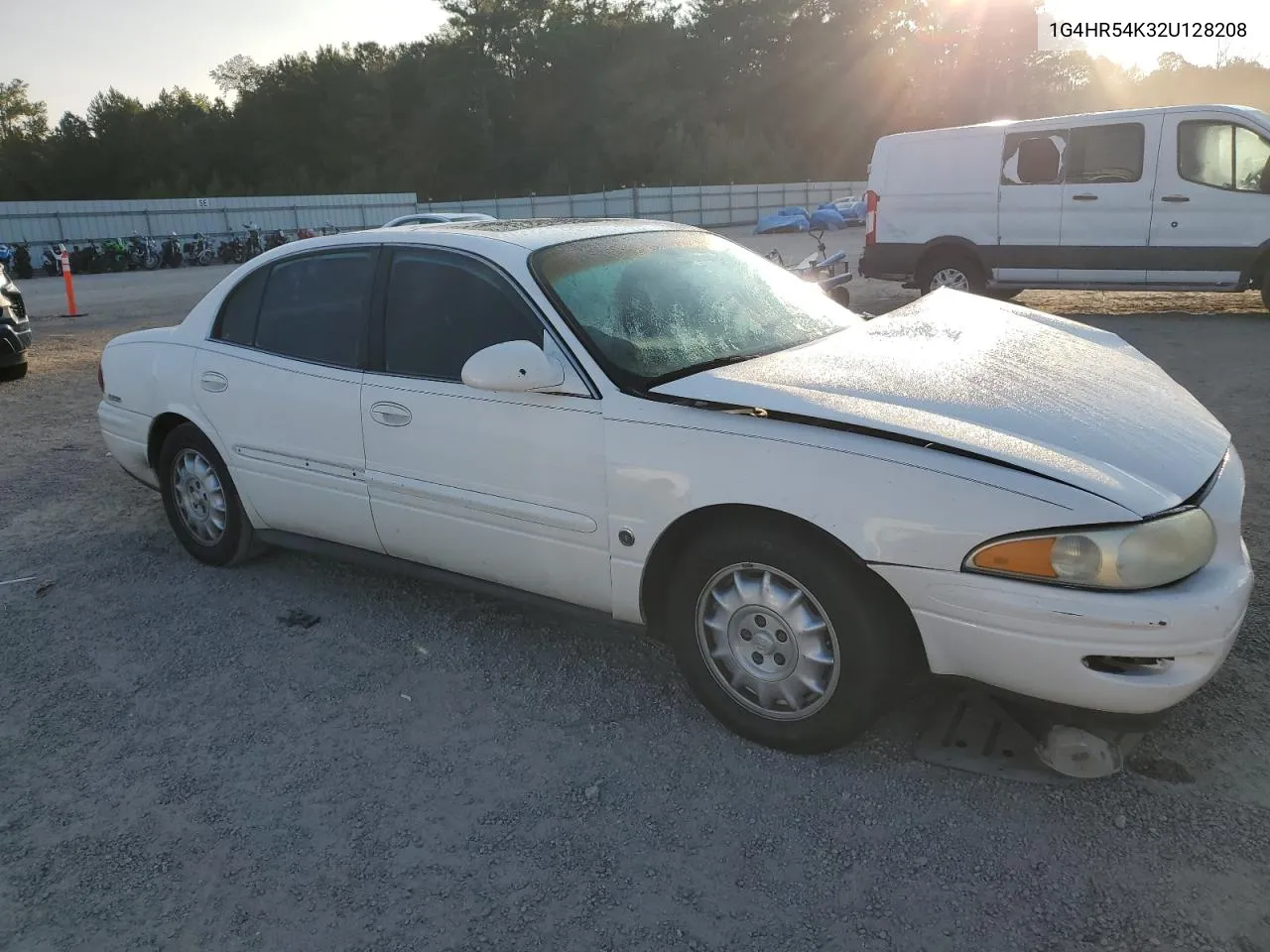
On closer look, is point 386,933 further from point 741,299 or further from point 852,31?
point 852,31

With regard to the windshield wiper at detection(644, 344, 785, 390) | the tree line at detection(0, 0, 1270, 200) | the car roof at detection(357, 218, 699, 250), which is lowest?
the windshield wiper at detection(644, 344, 785, 390)

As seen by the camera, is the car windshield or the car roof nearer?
the car windshield

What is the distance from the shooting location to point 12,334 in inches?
376

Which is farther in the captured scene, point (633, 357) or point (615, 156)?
point (615, 156)

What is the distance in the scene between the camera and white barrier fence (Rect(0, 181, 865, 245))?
30734 mm

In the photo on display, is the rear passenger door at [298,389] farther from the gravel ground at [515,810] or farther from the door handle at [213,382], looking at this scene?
the gravel ground at [515,810]

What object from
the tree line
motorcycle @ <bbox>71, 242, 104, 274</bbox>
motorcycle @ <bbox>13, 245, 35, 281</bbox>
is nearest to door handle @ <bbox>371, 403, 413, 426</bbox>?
motorcycle @ <bbox>13, 245, 35, 281</bbox>

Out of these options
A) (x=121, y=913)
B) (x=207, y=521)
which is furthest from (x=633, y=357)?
(x=207, y=521)

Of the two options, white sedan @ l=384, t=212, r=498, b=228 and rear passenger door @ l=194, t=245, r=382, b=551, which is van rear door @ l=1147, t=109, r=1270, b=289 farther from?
rear passenger door @ l=194, t=245, r=382, b=551

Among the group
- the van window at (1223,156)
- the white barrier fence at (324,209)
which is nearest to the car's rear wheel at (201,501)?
the van window at (1223,156)

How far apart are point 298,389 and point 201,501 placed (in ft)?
3.42

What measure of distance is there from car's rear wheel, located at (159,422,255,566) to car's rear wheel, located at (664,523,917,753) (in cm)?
237

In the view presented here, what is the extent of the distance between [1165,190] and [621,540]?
9304 mm

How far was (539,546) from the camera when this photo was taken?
10.8 feet
